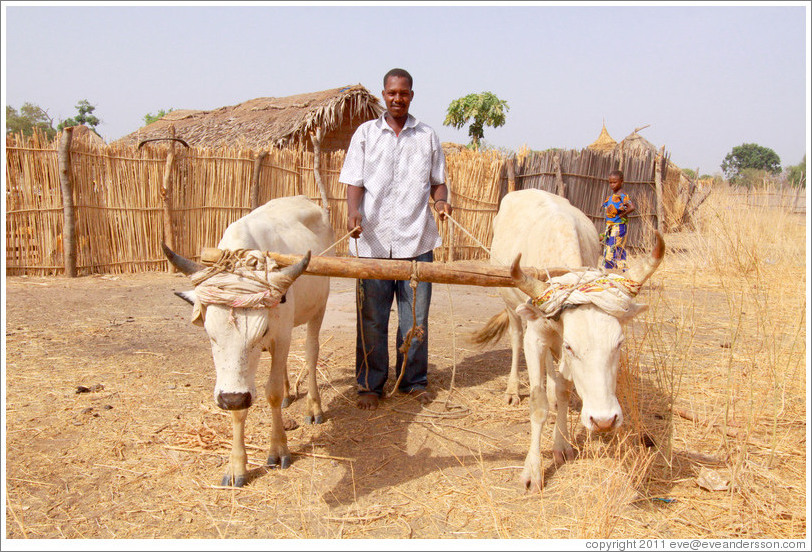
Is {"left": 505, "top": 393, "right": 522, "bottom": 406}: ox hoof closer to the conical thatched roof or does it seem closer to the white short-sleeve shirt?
the white short-sleeve shirt

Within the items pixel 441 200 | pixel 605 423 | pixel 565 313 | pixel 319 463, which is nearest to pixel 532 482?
pixel 605 423

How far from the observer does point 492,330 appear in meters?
5.24

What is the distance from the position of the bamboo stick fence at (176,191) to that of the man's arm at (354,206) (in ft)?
20.1

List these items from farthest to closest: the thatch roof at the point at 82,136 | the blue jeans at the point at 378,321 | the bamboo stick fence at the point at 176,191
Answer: the thatch roof at the point at 82,136 < the bamboo stick fence at the point at 176,191 < the blue jeans at the point at 378,321

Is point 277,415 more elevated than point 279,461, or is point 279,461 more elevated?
point 277,415

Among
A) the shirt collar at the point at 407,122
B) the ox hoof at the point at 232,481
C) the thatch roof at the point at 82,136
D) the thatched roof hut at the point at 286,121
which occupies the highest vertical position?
the thatched roof hut at the point at 286,121

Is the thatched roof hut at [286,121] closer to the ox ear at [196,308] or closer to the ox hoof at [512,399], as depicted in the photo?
the ox hoof at [512,399]

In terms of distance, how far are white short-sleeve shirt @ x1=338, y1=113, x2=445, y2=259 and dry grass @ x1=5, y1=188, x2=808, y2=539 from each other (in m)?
0.91

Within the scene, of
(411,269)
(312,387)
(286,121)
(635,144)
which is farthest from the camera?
(635,144)

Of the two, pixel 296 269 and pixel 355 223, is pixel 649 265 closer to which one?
pixel 296 269

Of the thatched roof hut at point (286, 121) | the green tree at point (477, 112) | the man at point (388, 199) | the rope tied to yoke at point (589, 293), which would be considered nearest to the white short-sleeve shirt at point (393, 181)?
the man at point (388, 199)

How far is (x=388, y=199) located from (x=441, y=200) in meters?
0.43

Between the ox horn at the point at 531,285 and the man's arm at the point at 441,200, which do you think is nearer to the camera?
the ox horn at the point at 531,285

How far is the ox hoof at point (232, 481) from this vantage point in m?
3.06
